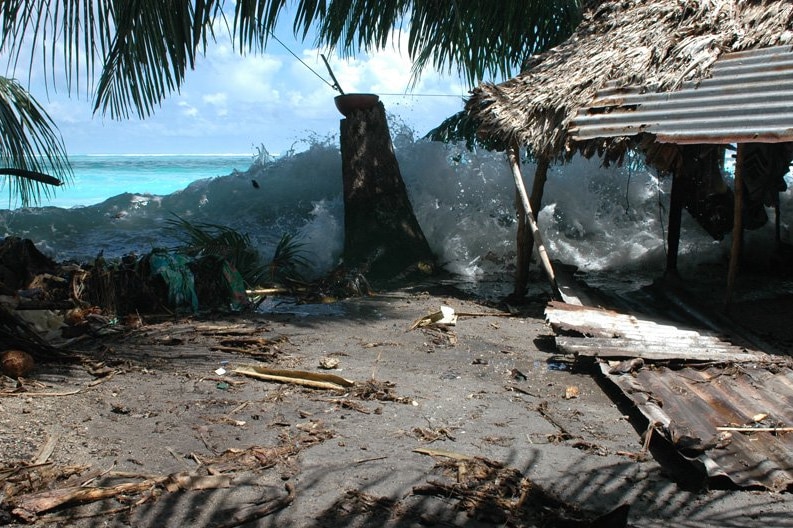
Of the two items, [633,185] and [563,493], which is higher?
[633,185]

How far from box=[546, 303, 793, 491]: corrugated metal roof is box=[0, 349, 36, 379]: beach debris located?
3.76m

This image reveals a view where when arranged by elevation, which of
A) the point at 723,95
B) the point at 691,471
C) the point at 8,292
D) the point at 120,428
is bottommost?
the point at 691,471

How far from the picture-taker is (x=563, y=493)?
151 inches

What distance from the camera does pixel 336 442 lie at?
14.1 ft

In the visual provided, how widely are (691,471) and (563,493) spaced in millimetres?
790

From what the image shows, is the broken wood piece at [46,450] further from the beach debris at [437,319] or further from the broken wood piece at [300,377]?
the beach debris at [437,319]

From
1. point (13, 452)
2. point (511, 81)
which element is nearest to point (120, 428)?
point (13, 452)

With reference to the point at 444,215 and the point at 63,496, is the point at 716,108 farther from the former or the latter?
the point at 444,215

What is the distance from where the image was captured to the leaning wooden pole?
809 cm

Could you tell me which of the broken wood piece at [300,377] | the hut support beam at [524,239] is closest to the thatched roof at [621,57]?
the hut support beam at [524,239]

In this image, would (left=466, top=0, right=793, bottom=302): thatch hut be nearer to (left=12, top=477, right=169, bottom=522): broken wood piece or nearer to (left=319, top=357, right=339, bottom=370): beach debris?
(left=319, top=357, right=339, bottom=370): beach debris

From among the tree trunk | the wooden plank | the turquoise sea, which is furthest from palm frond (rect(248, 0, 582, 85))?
the turquoise sea

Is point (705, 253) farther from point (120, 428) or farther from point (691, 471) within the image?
point (120, 428)

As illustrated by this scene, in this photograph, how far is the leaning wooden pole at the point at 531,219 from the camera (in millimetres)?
8086
